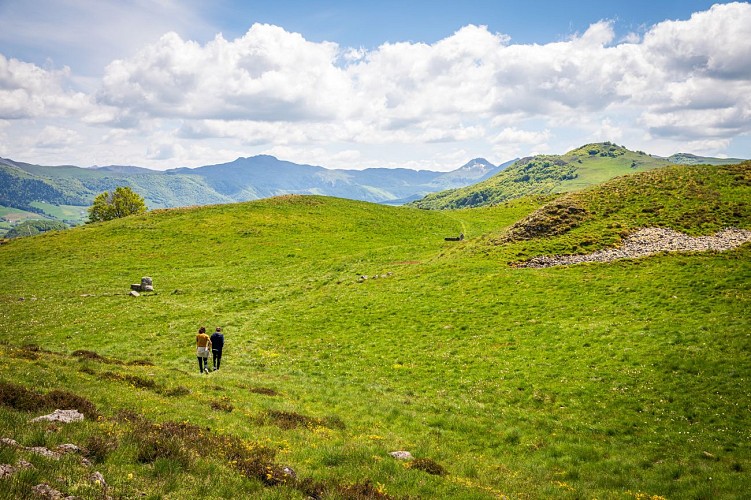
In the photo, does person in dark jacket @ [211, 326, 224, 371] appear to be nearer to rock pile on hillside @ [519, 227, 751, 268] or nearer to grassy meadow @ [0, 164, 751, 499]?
grassy meadow @ [0, 164, 751, 499]

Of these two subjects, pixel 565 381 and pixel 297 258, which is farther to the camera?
pixel 297 258

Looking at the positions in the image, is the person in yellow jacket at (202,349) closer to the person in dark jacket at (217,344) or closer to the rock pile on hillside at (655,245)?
the person in dark jacket at (217,344)

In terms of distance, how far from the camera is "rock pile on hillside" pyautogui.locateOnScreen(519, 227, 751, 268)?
42.5 m

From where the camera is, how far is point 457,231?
293 ft

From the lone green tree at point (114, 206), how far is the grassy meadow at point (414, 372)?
220 ft

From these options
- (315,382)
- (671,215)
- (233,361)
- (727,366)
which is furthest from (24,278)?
(671,215)

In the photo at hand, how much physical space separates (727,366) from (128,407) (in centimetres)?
3089

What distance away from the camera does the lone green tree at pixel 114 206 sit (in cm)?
12100

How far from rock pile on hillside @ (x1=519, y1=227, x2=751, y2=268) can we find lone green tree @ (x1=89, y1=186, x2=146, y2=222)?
11823 centimetres

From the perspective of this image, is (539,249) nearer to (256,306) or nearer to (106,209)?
(256,306)

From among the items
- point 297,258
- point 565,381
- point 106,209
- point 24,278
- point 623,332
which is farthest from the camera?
point 106,209

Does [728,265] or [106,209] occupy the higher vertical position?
[106,209]

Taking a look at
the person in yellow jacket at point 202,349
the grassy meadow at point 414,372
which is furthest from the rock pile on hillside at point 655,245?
the person in yellow jacket at point 202,349

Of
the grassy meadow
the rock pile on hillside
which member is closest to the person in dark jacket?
the grassy meadow
